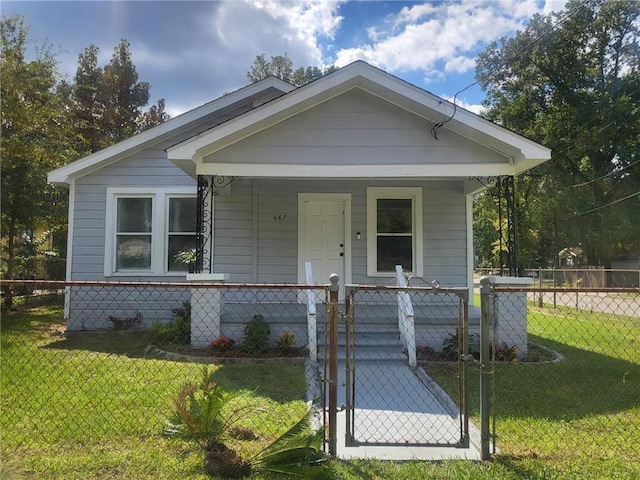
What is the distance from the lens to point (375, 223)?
335 inches

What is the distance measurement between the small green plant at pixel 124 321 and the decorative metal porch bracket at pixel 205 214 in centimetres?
196

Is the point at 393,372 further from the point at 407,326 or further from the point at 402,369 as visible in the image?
the point at 407,326

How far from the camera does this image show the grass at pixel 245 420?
303 centimetres

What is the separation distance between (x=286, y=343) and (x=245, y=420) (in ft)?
8.72

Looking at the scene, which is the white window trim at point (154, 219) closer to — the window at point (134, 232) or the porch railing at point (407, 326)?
the window at point (134, 232)

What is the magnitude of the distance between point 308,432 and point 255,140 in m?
4.87

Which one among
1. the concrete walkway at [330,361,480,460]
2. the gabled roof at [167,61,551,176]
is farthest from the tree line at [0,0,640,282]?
the concrete walkway at [330,361,480,460]

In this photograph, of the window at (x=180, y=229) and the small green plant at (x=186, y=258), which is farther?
the window at (x=180, y=229)

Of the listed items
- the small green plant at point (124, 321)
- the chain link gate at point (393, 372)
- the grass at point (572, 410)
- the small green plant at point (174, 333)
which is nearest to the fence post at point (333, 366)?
the chain link gate at point (393, 372)

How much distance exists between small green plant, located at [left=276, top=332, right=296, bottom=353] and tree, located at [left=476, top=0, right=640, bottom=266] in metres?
25.3

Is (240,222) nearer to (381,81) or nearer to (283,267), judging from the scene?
(283,267)

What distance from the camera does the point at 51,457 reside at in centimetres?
316

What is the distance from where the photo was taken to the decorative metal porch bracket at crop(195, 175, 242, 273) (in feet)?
22.9

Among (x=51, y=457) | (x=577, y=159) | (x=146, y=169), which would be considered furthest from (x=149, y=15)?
(x=577, y=159)
